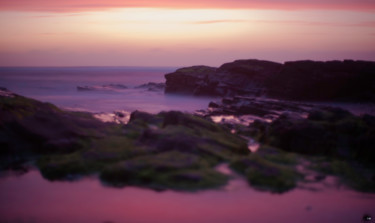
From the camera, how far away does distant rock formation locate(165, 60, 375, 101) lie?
114ft

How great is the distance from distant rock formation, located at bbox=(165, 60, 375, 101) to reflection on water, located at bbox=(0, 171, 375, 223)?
25.9 meters

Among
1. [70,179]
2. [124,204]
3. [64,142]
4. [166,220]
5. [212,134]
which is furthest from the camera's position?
[212,134]

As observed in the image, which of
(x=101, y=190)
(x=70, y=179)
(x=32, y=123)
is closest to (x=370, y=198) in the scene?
(x=101, y=190)

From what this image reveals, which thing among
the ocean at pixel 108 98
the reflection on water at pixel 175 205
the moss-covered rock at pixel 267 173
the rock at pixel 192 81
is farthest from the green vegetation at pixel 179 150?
the rock at pixel 192 81

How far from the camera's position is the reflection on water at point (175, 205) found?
9.37 meters

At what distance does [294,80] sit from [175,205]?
99.2ft

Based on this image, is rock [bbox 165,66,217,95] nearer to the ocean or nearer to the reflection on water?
the ocean

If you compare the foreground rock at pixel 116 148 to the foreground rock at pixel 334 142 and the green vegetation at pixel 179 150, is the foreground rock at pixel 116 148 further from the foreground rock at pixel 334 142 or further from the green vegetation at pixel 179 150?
the foreground rock at pixel 334 142

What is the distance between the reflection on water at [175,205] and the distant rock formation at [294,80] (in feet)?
85.0

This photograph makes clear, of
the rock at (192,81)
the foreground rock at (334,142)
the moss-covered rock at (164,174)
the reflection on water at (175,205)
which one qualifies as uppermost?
the rock at (192,81)

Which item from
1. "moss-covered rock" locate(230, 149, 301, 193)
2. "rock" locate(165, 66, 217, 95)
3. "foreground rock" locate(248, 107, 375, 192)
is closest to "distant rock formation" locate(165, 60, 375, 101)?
"rock" locate(165, 66, 217, 95)

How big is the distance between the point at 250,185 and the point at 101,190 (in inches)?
170

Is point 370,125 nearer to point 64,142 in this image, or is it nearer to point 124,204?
point 124,204

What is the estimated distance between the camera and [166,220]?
9.29 meters
